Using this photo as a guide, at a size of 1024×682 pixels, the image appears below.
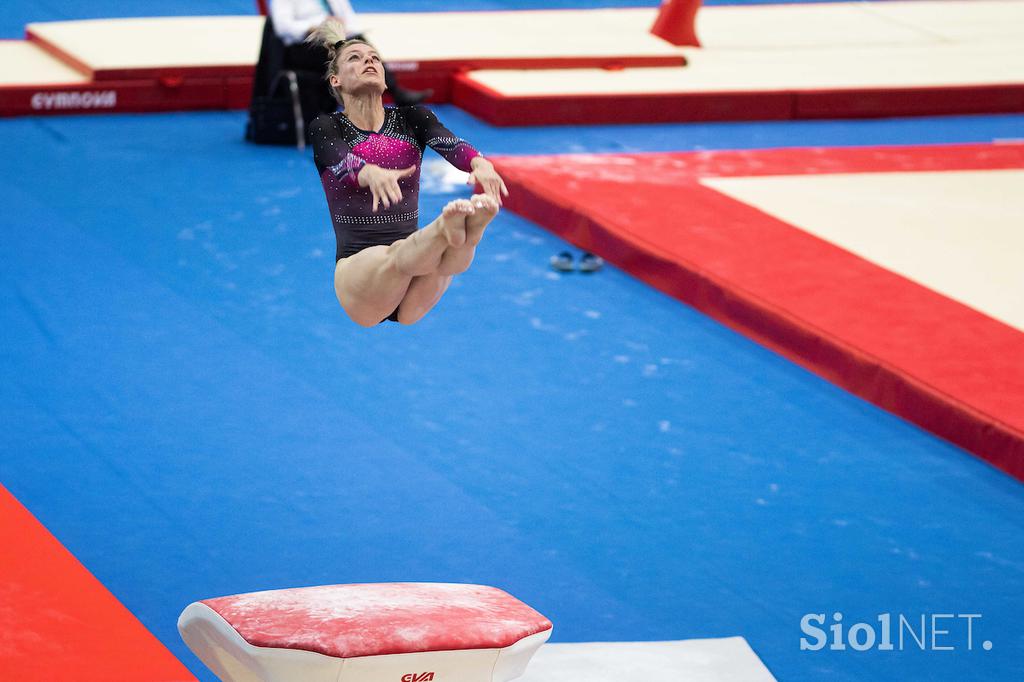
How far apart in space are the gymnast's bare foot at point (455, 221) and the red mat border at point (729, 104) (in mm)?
6050

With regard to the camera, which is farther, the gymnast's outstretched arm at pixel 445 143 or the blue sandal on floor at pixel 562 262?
the blue sandal on floor at pixel 562 262

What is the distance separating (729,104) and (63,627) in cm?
677

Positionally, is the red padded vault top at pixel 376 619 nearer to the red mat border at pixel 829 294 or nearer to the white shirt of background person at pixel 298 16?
the red mat border at pixel 829 294

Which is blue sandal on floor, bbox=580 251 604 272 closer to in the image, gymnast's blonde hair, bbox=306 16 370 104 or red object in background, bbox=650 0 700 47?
gymnast's blonde hair, bbox=306 16 370 104

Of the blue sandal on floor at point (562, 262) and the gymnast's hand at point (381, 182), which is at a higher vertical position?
the gymnast's hand at point (381, 182)

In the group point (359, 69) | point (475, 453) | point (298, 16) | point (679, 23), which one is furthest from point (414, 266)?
point (679, 23)

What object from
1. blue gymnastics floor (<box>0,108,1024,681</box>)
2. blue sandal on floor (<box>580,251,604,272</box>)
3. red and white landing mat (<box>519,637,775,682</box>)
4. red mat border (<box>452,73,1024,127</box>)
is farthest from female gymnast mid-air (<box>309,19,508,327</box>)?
red mat border (<box>452,73,1024,127</box>)

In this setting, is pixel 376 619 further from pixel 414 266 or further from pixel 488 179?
pixel 488 179

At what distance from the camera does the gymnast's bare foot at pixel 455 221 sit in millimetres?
3053

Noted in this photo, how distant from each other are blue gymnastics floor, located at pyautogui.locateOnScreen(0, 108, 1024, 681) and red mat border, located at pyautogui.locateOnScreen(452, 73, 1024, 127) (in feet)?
6.08

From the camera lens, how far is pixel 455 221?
313 centimetres

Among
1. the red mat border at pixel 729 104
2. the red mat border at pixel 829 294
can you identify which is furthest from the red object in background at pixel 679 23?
the red mat border at pixel 829 294

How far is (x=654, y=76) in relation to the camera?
32.2 feet

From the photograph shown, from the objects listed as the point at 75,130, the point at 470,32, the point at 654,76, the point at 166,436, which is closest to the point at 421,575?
the point at 166,436
